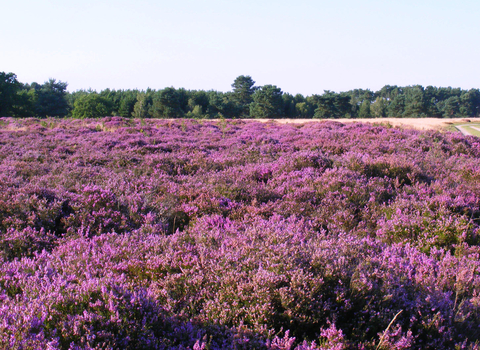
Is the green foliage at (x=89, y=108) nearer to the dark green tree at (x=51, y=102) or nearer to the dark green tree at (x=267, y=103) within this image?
the dark green tree at (x=51, y=102)

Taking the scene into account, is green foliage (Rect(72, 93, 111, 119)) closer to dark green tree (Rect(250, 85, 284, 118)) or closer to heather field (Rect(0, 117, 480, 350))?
dark green tree (Rect(250, 85, 284, 118))

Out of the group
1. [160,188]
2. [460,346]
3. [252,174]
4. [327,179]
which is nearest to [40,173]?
[160,188]

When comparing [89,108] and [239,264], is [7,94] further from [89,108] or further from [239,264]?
[239,264]

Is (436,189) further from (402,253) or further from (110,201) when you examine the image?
(110,201)

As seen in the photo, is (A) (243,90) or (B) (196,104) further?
(A) (243,90)

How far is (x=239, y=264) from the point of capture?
2732 millimetres

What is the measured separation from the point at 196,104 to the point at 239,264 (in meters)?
70.8

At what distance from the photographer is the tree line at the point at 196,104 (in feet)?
173

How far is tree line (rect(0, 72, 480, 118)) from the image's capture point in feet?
173

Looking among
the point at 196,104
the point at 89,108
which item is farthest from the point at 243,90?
the point at 89,108

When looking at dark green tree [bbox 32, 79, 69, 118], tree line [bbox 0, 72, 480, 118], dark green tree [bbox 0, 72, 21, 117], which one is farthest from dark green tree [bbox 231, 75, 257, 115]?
dark green tree [bbox 0, 72, 21, 117]

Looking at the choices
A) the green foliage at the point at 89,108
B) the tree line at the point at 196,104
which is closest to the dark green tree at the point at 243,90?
the tree line at the point at 196,104

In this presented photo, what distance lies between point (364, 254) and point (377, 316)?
99 centimetres

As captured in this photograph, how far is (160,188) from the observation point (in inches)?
222
